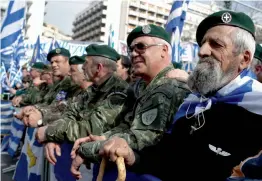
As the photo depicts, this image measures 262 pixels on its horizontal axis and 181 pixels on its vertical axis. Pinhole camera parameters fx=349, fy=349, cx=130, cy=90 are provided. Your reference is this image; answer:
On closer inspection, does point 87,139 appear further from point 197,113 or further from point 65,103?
point 65,103

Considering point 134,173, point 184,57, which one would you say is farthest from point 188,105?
point 184,57

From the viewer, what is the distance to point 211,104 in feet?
5.65

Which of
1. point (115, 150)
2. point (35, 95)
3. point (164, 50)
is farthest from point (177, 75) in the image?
point (35, 95)

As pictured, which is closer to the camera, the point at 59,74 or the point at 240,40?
the point at 240,40

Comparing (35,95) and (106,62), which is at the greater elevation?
(106,62)

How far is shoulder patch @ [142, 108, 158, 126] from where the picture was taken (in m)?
1.94

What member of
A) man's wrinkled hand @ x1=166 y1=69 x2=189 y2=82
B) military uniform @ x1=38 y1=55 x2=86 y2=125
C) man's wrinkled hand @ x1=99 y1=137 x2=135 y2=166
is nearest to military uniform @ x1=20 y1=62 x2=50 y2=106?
military uniform @ x1=38 y1=55 x2=86 y2=125

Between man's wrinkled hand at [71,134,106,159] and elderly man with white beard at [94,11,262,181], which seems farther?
man's wrinkled hand at [71,134,106,159]

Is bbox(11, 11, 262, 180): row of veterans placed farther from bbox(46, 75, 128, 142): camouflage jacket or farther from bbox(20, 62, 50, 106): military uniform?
bbox(20, 62, 50, 106): military uniform

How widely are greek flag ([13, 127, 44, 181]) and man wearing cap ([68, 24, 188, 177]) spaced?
1.66m

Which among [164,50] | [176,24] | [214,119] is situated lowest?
[214,119]

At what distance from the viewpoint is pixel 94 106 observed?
3123mm

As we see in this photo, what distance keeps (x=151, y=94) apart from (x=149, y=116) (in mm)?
153

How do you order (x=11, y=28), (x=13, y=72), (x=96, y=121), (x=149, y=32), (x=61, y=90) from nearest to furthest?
(x=149, y=32)
(x=96, y=121)
(x=61, y=90)
(x=11, y=28)
(x=13, y=72)
